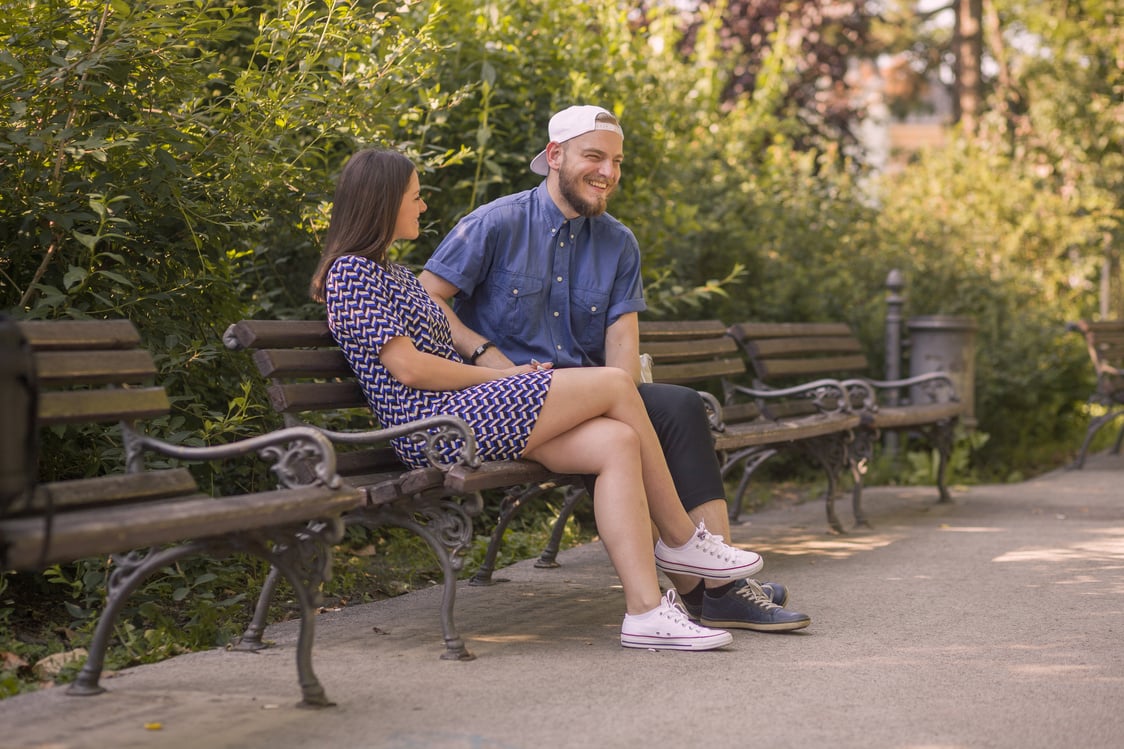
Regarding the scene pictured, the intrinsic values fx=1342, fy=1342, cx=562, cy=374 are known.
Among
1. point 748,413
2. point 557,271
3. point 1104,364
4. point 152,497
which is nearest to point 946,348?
point 1104,364

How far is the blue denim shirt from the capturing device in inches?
197

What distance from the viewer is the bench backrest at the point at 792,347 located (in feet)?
23.4

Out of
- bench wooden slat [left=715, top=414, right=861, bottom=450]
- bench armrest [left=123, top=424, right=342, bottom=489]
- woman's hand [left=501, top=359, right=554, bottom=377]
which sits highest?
woman's hand [left=501, top=359, right=554, bottom=377]

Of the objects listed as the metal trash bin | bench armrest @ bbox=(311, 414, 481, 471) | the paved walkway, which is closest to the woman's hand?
bench armrest @ bbox=(311, 414, 481, 471)

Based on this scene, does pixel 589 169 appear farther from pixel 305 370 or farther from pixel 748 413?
pixel 748 413

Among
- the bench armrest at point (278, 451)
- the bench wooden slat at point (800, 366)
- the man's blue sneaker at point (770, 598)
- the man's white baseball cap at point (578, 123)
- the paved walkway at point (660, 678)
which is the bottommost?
the paved walkway at point (660, 678)

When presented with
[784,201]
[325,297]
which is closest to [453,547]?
[325,297]

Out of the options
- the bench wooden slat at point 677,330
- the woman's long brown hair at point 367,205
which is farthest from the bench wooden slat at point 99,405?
the bench wooden slat at point 677,330

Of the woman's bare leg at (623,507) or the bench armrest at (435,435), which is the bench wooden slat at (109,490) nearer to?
the bench armrest at (435,435)

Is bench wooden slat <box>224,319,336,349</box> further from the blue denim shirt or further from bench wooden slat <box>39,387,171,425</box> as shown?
the blue denim shirt

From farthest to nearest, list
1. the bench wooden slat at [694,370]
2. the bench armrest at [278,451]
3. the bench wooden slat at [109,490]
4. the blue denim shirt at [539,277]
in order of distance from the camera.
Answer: the bench wooden slat at [694,370] < the blue denim shirt at [539,277] < the bench armrest at [278,451] < the bench wooden slat at [109,490]

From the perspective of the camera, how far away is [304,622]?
354cm

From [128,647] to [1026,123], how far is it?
48.0 ft

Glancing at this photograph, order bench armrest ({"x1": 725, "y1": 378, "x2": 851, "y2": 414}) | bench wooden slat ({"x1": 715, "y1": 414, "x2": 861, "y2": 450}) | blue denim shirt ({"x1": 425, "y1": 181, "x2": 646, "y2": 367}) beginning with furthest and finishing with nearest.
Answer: bench armrest ({"x1": 725, "y1": 378, "x2": 851, "y2": 414}), bench wooden slat ({"x1": 715, "y1": 414, "x2": 861, "y2": 450}), blue denim shirt ({"x1": 425, "y1": 181, "x2": 646, "y2": 367})
